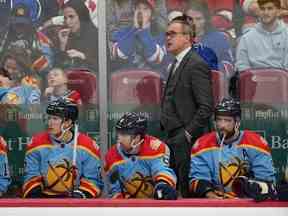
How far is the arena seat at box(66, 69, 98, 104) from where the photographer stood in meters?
4.16

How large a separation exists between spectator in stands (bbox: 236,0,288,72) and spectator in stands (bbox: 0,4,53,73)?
3.43 feet

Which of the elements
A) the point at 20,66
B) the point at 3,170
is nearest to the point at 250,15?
the point at 20,66

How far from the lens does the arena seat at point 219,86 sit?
4078 millimetres

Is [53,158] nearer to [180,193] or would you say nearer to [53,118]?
[53,118]

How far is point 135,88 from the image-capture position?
4172 mm

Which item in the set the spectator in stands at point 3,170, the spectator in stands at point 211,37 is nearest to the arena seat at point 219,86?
the spectator in stands at point 211,37

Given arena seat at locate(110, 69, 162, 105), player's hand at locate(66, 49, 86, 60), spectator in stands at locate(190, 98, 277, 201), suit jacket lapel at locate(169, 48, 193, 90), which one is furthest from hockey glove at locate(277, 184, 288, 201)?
player's hand at locate(66, 49, 86, 60)

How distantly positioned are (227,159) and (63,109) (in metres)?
0.85

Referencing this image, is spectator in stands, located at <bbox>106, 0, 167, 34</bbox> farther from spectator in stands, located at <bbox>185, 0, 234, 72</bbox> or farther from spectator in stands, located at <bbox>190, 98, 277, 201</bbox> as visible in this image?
spectator in stands, located at <bbox>190, 98, 277, 201</bbox>

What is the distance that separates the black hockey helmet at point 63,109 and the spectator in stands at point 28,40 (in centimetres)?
38

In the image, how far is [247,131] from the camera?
3795 millimetres

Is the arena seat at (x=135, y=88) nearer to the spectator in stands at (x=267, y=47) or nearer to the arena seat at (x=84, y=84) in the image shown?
the arena seat at (x=84, y=84)

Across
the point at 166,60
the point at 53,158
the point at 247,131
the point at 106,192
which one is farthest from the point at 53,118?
the point at 247,131

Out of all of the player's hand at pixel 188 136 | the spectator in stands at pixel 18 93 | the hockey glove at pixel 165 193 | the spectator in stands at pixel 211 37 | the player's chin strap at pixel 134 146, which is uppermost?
the spectator in stands at pixel 211 37
